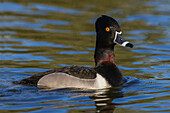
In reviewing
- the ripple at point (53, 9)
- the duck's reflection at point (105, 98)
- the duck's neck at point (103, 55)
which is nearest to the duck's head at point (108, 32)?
the duck's neck at point (103, 55)

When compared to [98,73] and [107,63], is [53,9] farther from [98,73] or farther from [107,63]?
[98,73]

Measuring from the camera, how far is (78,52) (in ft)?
51.4

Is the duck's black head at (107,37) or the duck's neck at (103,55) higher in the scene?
the duck's black head at (107,37)

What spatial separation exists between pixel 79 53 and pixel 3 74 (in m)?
3.84

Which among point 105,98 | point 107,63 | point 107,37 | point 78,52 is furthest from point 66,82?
point 78,52

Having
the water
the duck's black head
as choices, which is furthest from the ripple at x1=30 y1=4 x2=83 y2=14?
the duck's black head

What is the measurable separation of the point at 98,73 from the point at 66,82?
2.90ft

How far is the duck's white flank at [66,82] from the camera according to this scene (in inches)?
412

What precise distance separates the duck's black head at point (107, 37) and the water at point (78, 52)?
0.97m

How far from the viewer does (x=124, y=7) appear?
24438mm

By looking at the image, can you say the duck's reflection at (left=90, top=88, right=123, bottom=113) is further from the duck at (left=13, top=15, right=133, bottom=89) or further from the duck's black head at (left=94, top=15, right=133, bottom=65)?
the duck's black head at (left=94, top=15, right=133, bottom=65)

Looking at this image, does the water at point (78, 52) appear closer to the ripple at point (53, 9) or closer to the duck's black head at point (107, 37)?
the ripple at point (53, 9)

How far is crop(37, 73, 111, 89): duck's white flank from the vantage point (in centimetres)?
1048

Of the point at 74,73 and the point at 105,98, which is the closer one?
the point at 105,98
